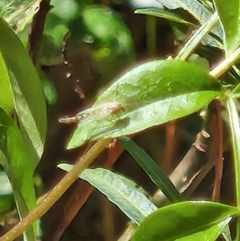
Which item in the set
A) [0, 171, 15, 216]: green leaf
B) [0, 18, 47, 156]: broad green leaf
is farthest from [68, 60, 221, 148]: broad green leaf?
[0, 171, 15, 216]: green leaf

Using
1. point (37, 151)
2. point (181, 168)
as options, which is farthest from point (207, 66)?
point (37, 151)

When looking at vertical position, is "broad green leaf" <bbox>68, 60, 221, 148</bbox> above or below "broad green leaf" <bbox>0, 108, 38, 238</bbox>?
above

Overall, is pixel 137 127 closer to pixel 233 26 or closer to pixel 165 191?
pixel 233 26

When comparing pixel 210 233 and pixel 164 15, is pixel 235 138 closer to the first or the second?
pixel 210 233

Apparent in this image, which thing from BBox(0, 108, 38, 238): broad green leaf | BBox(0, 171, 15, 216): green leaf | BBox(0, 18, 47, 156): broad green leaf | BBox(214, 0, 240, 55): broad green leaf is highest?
BBox(214, 0, 240, 55): broad green leaf

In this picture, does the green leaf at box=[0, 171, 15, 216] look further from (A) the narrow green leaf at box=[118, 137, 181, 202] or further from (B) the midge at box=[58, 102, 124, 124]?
(B) the midge at box=[58, 102, 124, 124]

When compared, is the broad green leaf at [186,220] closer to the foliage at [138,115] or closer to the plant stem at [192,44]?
the foliage at [138,115]

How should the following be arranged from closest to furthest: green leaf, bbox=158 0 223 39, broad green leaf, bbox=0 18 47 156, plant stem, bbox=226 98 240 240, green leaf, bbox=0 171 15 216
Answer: plant stem, bbox=226 98 240 240 < broad green leaf, bbox=0 18 47 156 < green leaf, bbox=158 0 223 39 < green leaf, bbox=0 171 15 216

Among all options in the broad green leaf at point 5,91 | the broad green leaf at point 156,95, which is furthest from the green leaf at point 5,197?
the broad green leaf at point 156,95
